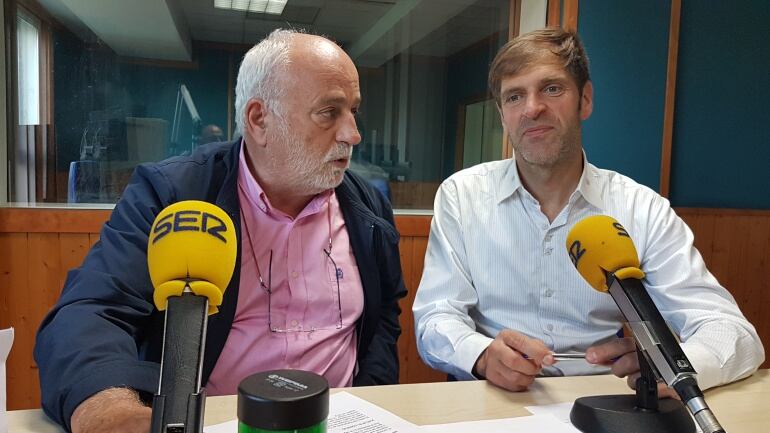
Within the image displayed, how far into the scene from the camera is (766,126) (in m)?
3.24

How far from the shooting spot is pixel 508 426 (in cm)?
95

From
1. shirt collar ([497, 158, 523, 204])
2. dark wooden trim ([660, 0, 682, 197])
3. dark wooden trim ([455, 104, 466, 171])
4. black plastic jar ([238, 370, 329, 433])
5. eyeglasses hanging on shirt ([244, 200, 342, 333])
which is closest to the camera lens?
black plastic jar ([238, 370, 329, 433])

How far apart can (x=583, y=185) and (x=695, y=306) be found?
41cm

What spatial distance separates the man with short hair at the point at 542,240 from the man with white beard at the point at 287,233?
7.0 inches

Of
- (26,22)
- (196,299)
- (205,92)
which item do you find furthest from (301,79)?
(26,22)

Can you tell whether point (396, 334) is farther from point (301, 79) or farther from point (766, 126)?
point (766, 126)

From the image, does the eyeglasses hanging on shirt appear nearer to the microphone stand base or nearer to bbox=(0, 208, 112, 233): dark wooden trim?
the microphone stand base

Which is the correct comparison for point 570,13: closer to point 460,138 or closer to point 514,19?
point 514,19

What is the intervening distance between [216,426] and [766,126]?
135 inches

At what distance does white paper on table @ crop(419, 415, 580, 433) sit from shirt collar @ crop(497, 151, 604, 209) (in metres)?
0.77

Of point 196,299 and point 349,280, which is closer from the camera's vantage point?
point 196,299

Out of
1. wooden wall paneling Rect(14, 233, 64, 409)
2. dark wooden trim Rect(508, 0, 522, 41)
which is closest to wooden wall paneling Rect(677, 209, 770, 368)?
dark wooden trim Rect(508, 0, 522, 41)

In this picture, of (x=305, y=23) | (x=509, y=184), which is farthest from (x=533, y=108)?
(x=305, y=23)

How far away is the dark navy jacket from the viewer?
0.93m
